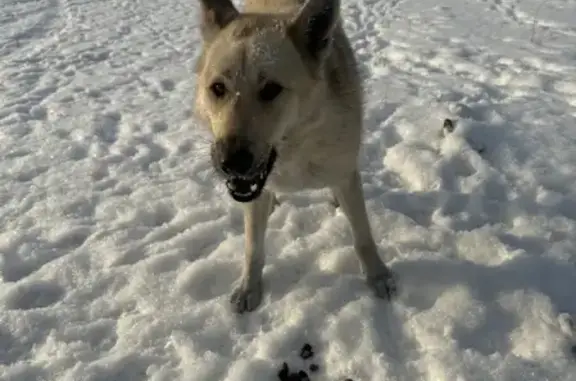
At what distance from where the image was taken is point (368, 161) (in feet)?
14.1

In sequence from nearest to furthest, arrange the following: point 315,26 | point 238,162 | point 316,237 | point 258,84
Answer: point 238,162
point 258,84
point 315,26
point 316,237

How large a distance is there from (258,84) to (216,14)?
68 cm

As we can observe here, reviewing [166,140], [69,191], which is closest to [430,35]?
[166,140]

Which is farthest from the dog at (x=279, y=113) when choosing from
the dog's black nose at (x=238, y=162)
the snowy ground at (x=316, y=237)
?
the snowy ground at (x=316, y=237)

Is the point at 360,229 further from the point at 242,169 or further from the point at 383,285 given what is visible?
the point at 242,169

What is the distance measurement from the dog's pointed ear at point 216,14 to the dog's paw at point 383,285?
162 centimetres

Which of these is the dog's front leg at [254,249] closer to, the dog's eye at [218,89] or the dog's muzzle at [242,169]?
the dog's muzzle at [242,169]

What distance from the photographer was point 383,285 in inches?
119

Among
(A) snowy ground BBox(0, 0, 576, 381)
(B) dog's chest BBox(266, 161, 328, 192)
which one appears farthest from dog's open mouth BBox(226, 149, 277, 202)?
(A) snowy ground BBox(0, 0, 576, 381)

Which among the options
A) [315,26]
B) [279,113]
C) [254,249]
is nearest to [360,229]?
[254,249]

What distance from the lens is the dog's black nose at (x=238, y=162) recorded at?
246cm

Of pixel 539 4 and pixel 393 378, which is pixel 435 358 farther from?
pixel 539 4

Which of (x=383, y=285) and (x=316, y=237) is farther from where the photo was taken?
(x=316, y=237)

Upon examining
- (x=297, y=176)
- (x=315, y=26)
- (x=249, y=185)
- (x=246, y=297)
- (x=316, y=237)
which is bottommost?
(x=316, y=237)
